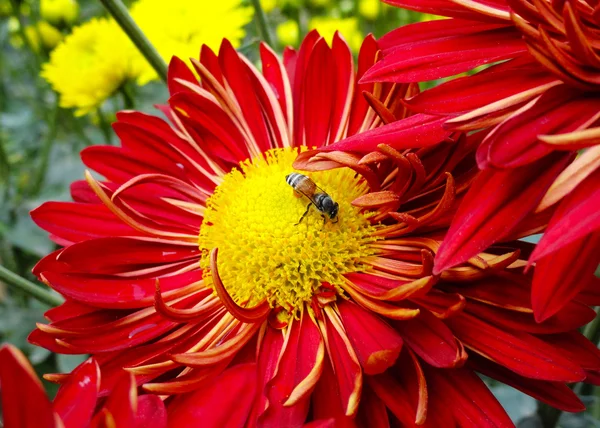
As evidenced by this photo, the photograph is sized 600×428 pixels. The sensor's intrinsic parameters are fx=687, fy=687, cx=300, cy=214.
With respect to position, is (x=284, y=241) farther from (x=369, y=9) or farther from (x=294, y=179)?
(x=369, y=9)

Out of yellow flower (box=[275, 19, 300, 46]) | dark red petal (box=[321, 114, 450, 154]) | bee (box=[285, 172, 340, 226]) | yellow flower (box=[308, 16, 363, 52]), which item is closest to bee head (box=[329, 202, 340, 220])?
bee (box=[285, 172, 340, 226])

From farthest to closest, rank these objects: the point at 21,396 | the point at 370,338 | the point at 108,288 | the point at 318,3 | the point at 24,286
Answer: the point at 318,3 → the point at 24,286 → the point at 108,288 → the point at 370,338 → the point at 21,396

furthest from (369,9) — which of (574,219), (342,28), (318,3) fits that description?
(574,219)

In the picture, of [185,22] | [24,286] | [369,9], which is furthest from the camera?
[369,9]

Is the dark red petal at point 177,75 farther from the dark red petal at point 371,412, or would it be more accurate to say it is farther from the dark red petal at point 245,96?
the dark red petal at point 371,412

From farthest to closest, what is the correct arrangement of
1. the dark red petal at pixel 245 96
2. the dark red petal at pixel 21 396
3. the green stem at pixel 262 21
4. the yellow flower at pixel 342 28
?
the yellow flower at pixel 342 28 → the green stem at pixel 262 21 → the dark red petal at pixel 245 96 → the dark red petal at pixel 21 396

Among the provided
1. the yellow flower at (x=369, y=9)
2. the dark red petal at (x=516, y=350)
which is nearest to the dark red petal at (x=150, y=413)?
the dark red petal at (x=516, y=350)
